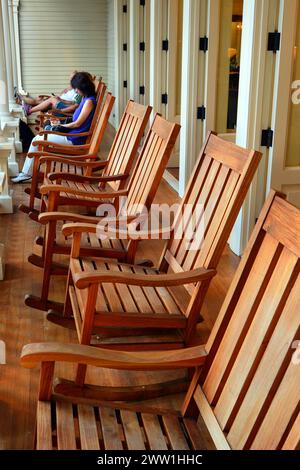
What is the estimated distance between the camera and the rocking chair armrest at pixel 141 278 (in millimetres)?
1942

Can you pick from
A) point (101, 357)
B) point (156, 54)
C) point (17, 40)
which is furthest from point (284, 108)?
point (17, 40)

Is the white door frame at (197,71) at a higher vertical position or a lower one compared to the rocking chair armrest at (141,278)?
higher

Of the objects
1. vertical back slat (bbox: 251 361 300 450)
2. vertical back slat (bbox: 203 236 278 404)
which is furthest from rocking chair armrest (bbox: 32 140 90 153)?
vertical back slat (bbox: 251 361 300 450)

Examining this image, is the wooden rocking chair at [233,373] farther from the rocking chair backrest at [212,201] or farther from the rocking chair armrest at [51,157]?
the rocking chair armrest at [51,157]

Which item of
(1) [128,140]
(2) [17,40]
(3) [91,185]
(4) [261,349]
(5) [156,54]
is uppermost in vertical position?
(2) [17,40]

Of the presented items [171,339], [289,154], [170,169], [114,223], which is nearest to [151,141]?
[114,223]

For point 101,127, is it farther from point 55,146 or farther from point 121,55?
point 121,55

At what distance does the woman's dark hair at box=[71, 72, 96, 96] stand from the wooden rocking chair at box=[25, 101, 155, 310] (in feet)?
5.21

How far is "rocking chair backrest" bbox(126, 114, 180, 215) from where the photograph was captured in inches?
113

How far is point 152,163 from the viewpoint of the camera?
3045 millimetres

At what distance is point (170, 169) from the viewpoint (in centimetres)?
658

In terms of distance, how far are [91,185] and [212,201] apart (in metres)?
1.86

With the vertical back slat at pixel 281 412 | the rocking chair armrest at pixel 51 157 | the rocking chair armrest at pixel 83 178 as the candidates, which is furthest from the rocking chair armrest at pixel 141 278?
the rocking chair armrest at pixel 51 157

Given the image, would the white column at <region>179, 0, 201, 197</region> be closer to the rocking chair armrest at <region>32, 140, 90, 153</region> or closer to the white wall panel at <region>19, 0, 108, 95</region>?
the rocking chair armrest at <region>32, 140, 90, 153</region>
